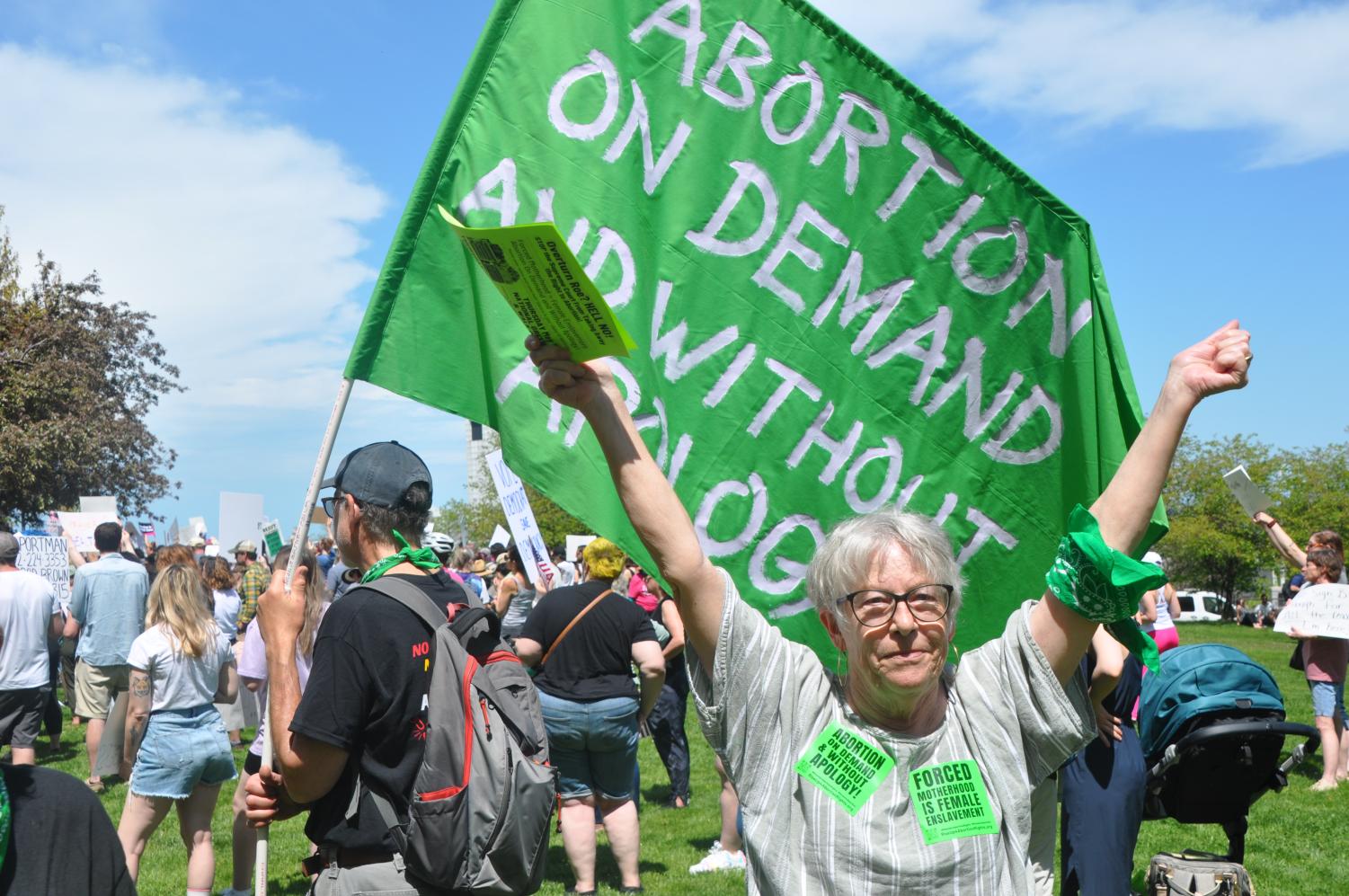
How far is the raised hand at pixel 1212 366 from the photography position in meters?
2.19

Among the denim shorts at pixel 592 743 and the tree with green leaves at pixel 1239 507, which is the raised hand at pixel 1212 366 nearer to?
the denim shorts at pixel 592 743

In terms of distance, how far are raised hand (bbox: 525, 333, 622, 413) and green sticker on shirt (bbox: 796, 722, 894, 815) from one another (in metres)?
0.77

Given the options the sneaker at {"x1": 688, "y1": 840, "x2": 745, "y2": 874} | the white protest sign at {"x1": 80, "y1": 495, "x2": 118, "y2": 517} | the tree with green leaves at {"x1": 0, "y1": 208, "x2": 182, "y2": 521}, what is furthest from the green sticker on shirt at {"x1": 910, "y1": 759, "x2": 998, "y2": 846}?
the tree with green leaves at {"x1": 0, "y1": 208, "x2": 182, "y2": 521}

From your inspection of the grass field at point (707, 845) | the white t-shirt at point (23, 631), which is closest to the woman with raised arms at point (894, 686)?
the grass field at point (707, 845)

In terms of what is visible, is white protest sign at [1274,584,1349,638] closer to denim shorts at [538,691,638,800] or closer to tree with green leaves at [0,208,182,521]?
denim shorts at [538,691,638,800]

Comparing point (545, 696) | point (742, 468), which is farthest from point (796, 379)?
point (545, 696)

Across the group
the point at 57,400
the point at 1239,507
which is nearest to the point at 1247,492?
the point at 57,400

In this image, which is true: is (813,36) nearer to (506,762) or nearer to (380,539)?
(380,539)

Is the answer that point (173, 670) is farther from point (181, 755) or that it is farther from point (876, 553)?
point (876, 553)

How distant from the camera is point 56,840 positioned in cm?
206

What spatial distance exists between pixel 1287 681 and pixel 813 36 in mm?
19897

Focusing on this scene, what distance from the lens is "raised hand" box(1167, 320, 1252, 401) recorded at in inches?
86.2

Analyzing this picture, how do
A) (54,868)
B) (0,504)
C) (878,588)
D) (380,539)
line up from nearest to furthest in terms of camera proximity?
(54,868) → (878,588) → (380,539) → (0,504)

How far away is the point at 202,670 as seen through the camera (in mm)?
6297
